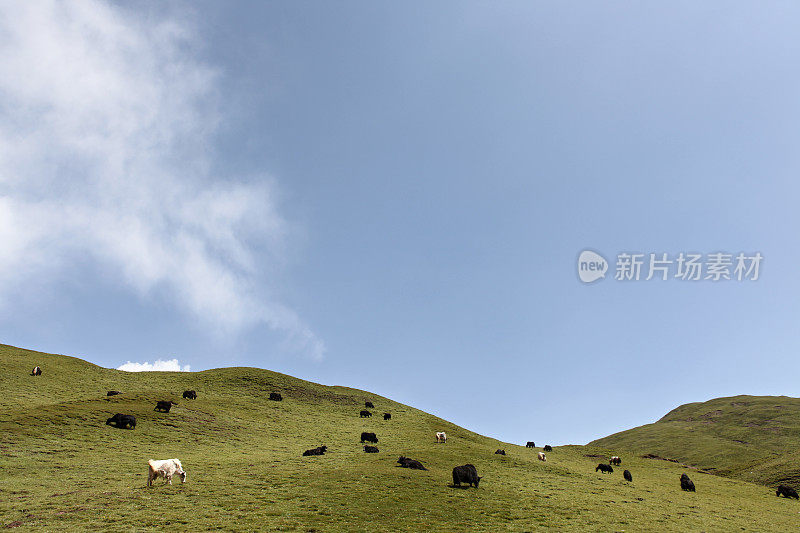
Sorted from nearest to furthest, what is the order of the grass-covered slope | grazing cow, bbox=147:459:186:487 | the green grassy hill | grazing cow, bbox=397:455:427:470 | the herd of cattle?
the green grassy hill < grazing cow, bbox=147:459:186:487 < the herd of cattle < grazing cow, bbox=397:455:427:470 < the grass-covered slope

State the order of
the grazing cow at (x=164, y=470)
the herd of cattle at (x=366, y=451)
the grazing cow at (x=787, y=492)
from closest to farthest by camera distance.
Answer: the grazing cow at (x=164, y=470), the herd of cattle at (x=366, y=451), the grazing cow at (x=787, y=492)

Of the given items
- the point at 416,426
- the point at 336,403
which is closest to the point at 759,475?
the point at 416,426

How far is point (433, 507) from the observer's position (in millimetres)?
28453

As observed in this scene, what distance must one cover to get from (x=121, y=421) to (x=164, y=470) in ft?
83.6

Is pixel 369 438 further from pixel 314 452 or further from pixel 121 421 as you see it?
pixel 121 421

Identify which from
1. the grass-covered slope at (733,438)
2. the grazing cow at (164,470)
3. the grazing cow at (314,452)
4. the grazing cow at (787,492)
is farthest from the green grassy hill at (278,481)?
the grass-covered slope at (733,438)

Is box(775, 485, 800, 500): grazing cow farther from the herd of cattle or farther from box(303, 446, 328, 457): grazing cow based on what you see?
box(303, 446, 328, 457): grazing cow

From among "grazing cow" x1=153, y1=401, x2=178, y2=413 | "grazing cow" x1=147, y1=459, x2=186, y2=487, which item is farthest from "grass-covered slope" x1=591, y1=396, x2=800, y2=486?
"grazing cow" x1=153, y1=401, x2=178, y2=413

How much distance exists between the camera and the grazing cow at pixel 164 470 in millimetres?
29031

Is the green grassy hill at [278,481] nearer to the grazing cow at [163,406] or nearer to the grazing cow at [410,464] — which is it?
the grazing cow at [163,406]

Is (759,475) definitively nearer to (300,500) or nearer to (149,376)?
(300,500)

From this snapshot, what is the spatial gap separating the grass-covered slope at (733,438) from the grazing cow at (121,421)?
9313 centimetres

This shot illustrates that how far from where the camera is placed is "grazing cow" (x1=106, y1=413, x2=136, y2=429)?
49.0 metres

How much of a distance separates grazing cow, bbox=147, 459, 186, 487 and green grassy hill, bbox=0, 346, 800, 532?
27.0 inches
